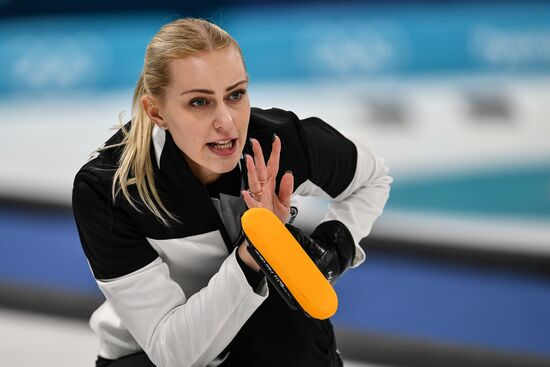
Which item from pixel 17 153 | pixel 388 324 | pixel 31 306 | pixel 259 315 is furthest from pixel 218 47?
pixel 17 153

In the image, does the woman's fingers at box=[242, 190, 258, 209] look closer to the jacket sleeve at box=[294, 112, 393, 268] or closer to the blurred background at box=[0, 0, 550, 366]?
the jacket sleeve at box=[294, 112, 393, 268]

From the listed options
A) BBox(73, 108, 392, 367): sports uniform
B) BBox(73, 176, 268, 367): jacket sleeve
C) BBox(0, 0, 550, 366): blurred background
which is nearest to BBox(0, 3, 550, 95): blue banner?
BBox(0, 0, 550, 366): blurred background

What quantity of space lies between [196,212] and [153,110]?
6.6 inches

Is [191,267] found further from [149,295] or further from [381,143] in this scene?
[381,143]

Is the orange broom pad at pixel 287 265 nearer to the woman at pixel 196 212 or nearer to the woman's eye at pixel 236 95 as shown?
the woman at pixel 196 212

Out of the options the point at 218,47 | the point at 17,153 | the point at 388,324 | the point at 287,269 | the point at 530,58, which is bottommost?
the point at 17,153

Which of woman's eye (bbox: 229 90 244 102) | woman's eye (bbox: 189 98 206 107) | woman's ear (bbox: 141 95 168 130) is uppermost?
woman's eye (bbox: 229 90 244 102)

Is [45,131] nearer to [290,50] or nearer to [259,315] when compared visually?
[290,50]

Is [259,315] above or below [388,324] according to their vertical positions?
above

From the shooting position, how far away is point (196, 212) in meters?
1.24

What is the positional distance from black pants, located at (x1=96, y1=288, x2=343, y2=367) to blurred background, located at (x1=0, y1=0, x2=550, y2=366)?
0.49m

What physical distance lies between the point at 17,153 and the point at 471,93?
68.7 inches

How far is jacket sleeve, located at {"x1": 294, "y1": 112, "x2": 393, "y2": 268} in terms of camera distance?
136cm

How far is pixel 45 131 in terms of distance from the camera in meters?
3.22
